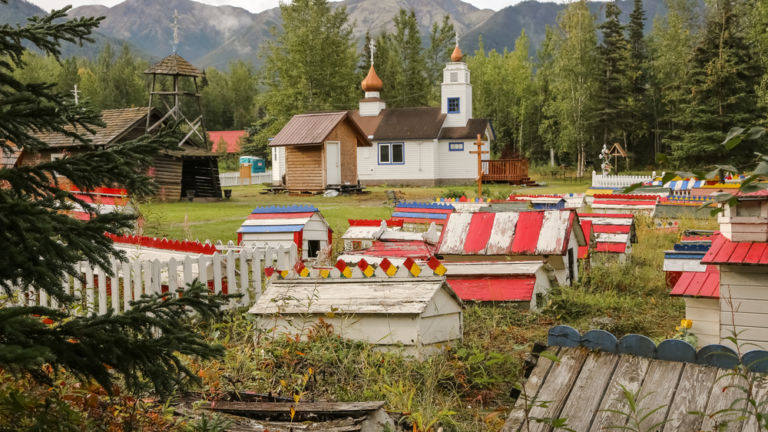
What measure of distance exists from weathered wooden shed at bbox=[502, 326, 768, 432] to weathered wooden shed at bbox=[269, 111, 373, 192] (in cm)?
2670

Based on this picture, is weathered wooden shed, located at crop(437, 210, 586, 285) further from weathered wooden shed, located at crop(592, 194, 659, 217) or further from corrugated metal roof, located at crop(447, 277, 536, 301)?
weathered wooden shed, located at crop(592, 194, 659, 217)

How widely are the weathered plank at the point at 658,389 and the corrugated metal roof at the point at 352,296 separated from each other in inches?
95.0

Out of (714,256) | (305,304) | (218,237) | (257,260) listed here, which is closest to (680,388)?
(714,256)

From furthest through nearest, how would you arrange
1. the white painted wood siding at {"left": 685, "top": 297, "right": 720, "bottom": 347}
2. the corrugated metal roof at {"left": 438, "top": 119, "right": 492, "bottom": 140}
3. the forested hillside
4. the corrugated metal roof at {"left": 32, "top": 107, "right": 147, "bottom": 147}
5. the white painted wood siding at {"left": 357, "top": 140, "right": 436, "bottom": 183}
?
the forested hillside
the white painted wood siding at {"left": 357, "top": 140, "right": 436, "bottom": 183}
the corrugated metal roof at {"left": 438, "top": 119, "right": 492, "bottom": 140}
the corrugated metal roof at {"left": 32, "top": 107, "right": 147, "bottom": 147}
the white painted wood siding at {"left": 685, "top": 297, "right": 720, "bottom": 347}

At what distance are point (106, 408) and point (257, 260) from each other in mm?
4887

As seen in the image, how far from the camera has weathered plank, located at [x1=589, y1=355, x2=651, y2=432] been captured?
3275 millimetres

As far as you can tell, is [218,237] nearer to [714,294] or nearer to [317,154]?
[714,294]

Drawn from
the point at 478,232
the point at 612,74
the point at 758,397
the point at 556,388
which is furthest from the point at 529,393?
the point at 612,74

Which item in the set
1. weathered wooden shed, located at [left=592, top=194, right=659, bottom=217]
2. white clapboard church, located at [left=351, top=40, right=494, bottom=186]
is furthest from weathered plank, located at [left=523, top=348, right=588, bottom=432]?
white clapboard church, located at [left=351, top=40, right=494, bottom=186]

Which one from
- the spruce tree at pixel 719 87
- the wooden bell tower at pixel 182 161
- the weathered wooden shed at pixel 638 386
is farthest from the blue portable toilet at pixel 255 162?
the weathered wooden shed at pixel 638 386

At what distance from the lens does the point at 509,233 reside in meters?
9.32

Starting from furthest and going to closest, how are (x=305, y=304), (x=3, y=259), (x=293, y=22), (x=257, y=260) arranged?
(x=293, y=22) < (x=257, y=260) < (x=305, y=304) < (x=3, y=259)

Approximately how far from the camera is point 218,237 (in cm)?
1563

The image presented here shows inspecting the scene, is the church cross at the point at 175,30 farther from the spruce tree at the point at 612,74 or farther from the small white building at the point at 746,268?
the spruce tree at the point at 612,74
